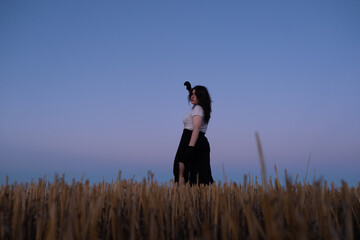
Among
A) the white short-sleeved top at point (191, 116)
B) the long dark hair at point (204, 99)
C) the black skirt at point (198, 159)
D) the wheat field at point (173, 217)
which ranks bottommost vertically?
the wheat field at point (173, 217)

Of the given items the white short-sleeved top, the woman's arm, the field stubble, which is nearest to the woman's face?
the white short-sleeved top

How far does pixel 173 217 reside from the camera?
148cm

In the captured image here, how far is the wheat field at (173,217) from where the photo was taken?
3.02 ft

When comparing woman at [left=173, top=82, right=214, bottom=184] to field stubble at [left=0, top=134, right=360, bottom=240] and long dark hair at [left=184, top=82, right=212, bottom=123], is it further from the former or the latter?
field stubble at [left=0, top=134, right=360, bottom=240]

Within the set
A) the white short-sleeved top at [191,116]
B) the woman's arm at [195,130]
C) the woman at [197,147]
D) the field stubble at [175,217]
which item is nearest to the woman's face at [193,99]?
the woman at [197,147]

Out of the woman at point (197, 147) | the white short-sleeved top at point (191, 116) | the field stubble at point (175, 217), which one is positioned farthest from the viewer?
the woman at point (197, 147)

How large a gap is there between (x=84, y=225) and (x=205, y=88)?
295 centimetres

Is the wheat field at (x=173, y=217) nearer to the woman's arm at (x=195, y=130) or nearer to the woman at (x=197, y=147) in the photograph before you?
the woman's arm at (x=195, y=130)

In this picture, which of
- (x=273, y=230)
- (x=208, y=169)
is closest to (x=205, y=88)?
(x=208, y=169)

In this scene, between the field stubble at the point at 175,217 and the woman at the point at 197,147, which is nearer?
the field stubble at the point at 175,217

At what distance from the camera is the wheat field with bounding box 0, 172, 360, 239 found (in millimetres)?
922

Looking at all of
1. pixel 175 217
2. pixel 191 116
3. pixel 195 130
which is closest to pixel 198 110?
pixel 191 116

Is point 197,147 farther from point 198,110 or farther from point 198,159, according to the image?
point 198,110

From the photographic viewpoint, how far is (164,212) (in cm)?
152
